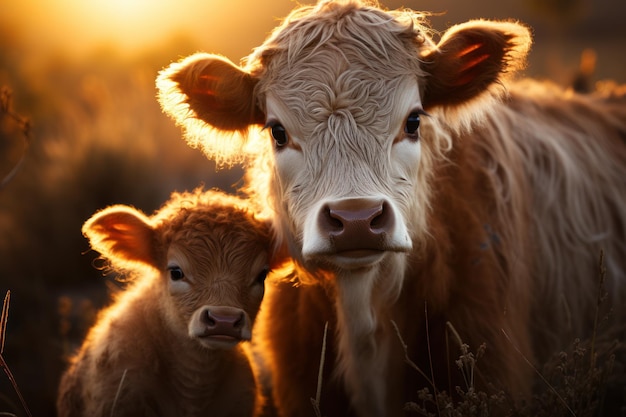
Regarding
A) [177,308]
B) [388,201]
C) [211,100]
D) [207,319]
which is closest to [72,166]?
[211,100]

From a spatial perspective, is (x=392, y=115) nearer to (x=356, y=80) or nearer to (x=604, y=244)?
(x=356, y=80)

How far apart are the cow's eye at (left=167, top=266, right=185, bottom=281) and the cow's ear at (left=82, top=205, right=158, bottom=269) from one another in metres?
0.22

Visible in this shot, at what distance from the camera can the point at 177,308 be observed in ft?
11.7

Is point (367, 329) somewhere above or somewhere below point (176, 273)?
below

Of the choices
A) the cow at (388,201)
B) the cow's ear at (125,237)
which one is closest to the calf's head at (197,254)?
the cow's ear at (125,237)

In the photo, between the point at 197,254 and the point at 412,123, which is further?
the point at 197,254

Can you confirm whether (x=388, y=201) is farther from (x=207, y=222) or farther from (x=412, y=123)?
(x=207, y=222)

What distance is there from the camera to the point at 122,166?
878 centimetres

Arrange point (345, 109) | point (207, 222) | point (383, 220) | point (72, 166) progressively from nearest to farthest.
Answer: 1. point (383, 220)
2. point (345, 109)
3. point (207, 222)
4. point (72, 166)

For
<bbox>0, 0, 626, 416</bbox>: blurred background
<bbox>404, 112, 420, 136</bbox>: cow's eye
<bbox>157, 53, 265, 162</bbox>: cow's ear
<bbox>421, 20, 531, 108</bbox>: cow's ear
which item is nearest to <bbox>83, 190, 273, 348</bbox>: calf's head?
<bbox>157, 53, 265, 162</bbox>: cow's ear

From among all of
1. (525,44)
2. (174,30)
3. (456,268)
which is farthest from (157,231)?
(174,30)

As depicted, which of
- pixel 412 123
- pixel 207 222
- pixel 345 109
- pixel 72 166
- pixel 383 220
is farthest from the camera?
pixel 72 166

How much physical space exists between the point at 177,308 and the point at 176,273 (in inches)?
6.7

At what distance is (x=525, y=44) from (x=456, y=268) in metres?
1.20
